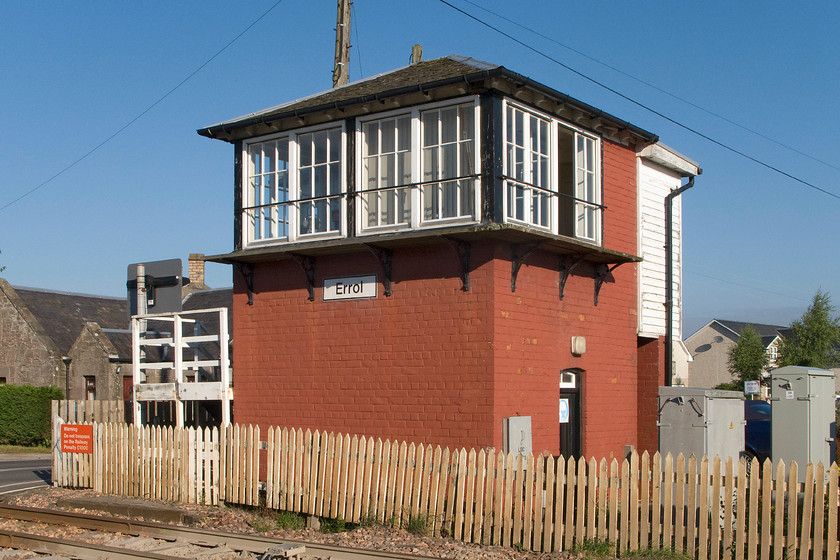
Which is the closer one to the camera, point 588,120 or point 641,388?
point 588,120

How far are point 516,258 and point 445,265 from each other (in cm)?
101

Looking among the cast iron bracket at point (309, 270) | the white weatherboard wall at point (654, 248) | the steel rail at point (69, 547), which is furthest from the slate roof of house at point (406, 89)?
the steel rail at point (69, 547)

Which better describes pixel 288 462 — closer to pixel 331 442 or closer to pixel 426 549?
pixel 331 442

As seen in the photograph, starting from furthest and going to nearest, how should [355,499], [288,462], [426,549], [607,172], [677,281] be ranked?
1. [677,281]
2. [607,172]
3. [288,462]
4. [355,499]
5. [426,549]

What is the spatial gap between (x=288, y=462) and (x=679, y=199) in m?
9.21

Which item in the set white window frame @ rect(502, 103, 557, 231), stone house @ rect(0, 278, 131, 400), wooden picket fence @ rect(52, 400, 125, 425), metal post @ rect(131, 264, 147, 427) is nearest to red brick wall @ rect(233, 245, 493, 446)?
white window frame @ rect(502, 103, 557, 231)

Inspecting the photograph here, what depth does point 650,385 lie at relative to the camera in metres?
15.2

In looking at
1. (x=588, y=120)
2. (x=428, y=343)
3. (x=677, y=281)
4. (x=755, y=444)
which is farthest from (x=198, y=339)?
(x=755, y=444)

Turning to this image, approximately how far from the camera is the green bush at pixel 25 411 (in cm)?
2628

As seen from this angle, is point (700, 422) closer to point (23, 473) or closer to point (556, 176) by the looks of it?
point (556, 176)

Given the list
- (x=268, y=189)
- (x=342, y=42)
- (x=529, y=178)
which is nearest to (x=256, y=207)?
(x=268, y=189)

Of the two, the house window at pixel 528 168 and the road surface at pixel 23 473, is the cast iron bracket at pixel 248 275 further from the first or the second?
the road surface at pixel 23 473

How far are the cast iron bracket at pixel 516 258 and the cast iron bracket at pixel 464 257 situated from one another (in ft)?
2.08

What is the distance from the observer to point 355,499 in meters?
11.3
